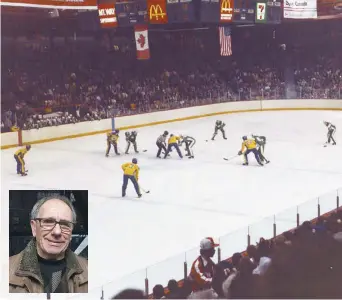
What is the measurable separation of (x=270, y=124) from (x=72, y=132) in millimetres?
4001

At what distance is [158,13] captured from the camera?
983 centimetres

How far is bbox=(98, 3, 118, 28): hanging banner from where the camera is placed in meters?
8.88

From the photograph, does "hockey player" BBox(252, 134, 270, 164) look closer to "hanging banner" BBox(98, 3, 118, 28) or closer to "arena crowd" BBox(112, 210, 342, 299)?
"hanging banner" BBox(98, 3, 118, 28)

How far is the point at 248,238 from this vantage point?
471 cm

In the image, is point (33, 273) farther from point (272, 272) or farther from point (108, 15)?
point (108, 15)

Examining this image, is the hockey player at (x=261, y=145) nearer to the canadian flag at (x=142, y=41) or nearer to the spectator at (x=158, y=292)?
the canadian flag at (x=142, y=41)

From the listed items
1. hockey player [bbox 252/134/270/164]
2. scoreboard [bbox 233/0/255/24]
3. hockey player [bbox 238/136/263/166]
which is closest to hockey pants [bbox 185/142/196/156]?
hockey player [bbox 238/136/263/166]

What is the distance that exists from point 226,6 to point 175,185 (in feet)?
16.1

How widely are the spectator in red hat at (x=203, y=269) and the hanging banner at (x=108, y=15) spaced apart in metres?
5.13

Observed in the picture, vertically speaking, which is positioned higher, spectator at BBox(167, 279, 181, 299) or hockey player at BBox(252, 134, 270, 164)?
hockey player at BBox(252, 134, 270, 164)

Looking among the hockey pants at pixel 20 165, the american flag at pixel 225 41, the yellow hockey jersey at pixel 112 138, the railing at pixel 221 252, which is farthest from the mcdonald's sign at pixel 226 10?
the railing at pixel 221 252

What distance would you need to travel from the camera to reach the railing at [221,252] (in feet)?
13.9

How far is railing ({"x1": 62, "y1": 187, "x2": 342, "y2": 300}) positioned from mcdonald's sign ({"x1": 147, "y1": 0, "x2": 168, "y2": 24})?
5387 mm

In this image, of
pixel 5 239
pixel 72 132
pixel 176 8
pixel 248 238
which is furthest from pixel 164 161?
pixel 5 239
